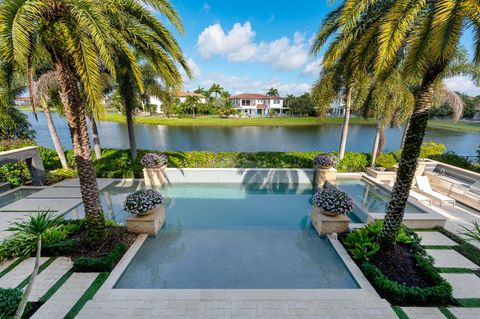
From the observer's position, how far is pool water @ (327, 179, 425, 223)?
698 centimetres

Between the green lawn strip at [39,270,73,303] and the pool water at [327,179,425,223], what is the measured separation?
798 cm

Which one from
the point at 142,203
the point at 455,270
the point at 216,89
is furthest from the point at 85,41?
the point at 216,89

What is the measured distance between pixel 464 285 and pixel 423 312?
5.09ft

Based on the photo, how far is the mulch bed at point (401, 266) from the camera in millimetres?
4152

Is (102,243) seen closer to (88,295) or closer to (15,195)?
(88,295)

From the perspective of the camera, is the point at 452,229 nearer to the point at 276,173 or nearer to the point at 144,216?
the point at 276,173

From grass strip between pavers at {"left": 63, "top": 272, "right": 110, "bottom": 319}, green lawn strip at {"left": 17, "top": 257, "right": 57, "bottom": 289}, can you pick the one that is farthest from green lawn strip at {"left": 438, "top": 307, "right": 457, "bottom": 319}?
green lawn strip at {"left": 17, "top": 257, "right": 57, "bottom": 289}

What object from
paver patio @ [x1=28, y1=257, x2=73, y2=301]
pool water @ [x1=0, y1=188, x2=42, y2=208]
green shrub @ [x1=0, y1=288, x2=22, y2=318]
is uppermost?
green shrub @ [x1=0, y1=288, x2=22, y2=318]

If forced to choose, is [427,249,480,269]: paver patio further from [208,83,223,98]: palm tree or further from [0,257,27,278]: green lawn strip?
[208,83,223,98]: palm tree

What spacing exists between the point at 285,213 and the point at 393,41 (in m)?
5.79

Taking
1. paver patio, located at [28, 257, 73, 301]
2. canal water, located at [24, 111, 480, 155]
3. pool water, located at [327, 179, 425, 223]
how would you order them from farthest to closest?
1. canal water, located at [24, 111, 480, 155]
2. pool water, located at [327, 179, 425, 223]
3. paver patio, located at [28, 257, 73, 301]

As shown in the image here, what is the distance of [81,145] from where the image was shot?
4875 millimetres

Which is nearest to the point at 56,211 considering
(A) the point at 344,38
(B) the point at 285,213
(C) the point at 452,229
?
(B) the point at 285,213

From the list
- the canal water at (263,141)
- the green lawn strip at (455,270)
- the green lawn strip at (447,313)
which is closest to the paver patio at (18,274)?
the green lawn strip at (447,313)
